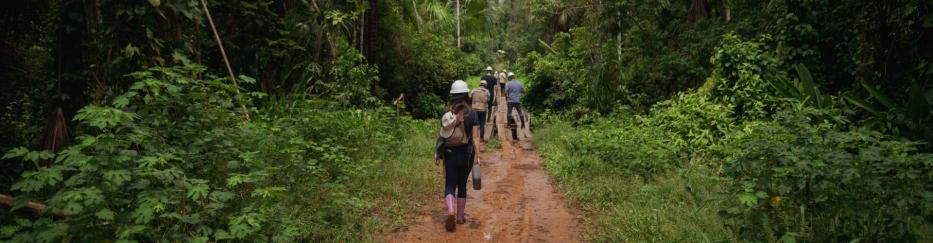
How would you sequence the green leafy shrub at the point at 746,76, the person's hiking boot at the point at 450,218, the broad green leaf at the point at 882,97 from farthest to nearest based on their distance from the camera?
the green leafy shrub at the point at 746,76
the broad green leaf at the point at 882,97
the person's hiking boot at the point at 450,218

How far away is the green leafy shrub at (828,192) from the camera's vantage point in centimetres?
343

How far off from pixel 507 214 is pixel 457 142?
1.33 meters

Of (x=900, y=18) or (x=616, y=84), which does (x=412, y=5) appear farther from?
(x=900, y=18)

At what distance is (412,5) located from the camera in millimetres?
15852

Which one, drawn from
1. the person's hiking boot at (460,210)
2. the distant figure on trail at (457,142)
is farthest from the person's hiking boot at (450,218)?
the person's hiking boot at (460,210)

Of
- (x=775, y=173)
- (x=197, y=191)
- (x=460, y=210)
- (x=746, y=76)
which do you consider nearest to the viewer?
(x=197, y=191)

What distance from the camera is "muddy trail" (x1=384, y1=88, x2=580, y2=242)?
530 centimetres

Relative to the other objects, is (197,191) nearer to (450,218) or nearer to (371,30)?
(450,218)

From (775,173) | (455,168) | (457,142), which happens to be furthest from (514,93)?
(775,173)

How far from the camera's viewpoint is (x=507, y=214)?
20.4 feet

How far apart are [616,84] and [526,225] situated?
7.66 m

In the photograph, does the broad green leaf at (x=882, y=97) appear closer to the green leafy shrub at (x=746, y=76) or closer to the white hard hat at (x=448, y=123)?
the green leafy shrub at (x=746, y=76)

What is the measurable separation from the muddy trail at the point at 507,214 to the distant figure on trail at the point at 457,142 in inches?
11.7

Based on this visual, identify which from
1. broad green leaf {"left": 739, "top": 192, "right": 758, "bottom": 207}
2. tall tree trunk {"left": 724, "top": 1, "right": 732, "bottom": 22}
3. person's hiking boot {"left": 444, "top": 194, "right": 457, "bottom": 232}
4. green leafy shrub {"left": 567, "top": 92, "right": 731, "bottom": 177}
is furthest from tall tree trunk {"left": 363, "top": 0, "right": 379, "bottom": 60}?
broad green leaf {"left": 739, "top": 192, "right": 758, "bottom": 207}
